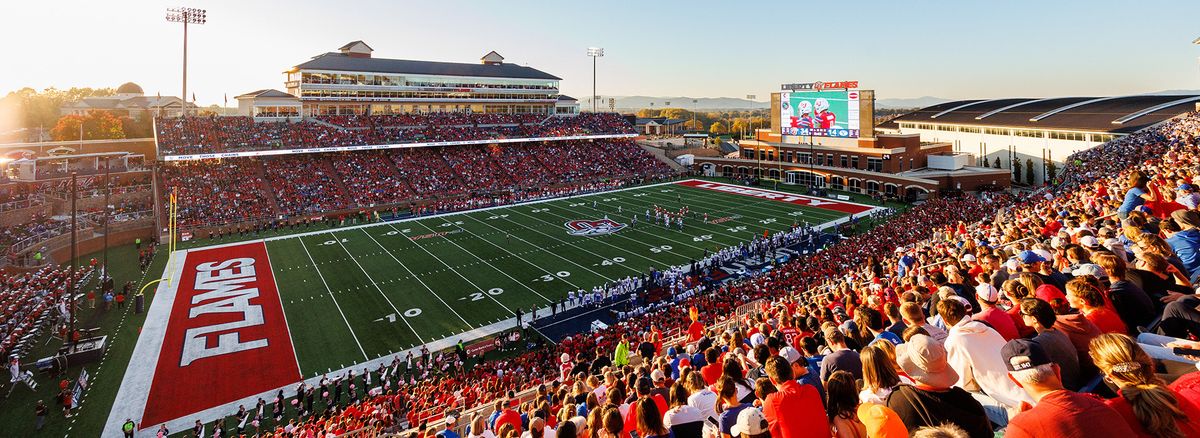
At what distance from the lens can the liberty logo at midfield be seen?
115 ft

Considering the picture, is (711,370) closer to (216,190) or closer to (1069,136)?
(216,190)

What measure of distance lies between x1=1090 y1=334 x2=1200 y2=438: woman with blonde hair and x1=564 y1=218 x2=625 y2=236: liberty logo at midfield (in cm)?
3183

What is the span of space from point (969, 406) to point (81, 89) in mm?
125865

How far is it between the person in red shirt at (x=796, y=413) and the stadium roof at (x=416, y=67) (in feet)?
224

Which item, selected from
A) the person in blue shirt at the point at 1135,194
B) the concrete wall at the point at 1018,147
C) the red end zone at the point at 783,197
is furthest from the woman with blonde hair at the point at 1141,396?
the concrete wall at the point at 1018,147

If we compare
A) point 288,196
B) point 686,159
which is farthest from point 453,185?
point 686,159

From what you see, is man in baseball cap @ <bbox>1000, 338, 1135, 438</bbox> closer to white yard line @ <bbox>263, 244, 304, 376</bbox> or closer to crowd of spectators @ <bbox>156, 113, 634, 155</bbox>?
white yard line @ <bbox>263, 244, 304, 376</bbox>

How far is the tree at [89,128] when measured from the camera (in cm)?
5503

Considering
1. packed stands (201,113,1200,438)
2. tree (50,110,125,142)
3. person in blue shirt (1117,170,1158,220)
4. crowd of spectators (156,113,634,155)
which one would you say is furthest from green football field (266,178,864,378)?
tree (50,110,125,142)

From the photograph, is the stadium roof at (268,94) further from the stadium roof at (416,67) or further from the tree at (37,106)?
the tree at (37,106)

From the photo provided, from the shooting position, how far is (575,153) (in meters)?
63.8

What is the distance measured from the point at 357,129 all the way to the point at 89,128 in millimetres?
26371

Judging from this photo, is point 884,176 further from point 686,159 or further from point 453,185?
point 453,185

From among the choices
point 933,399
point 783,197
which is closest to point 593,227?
point 783,197
